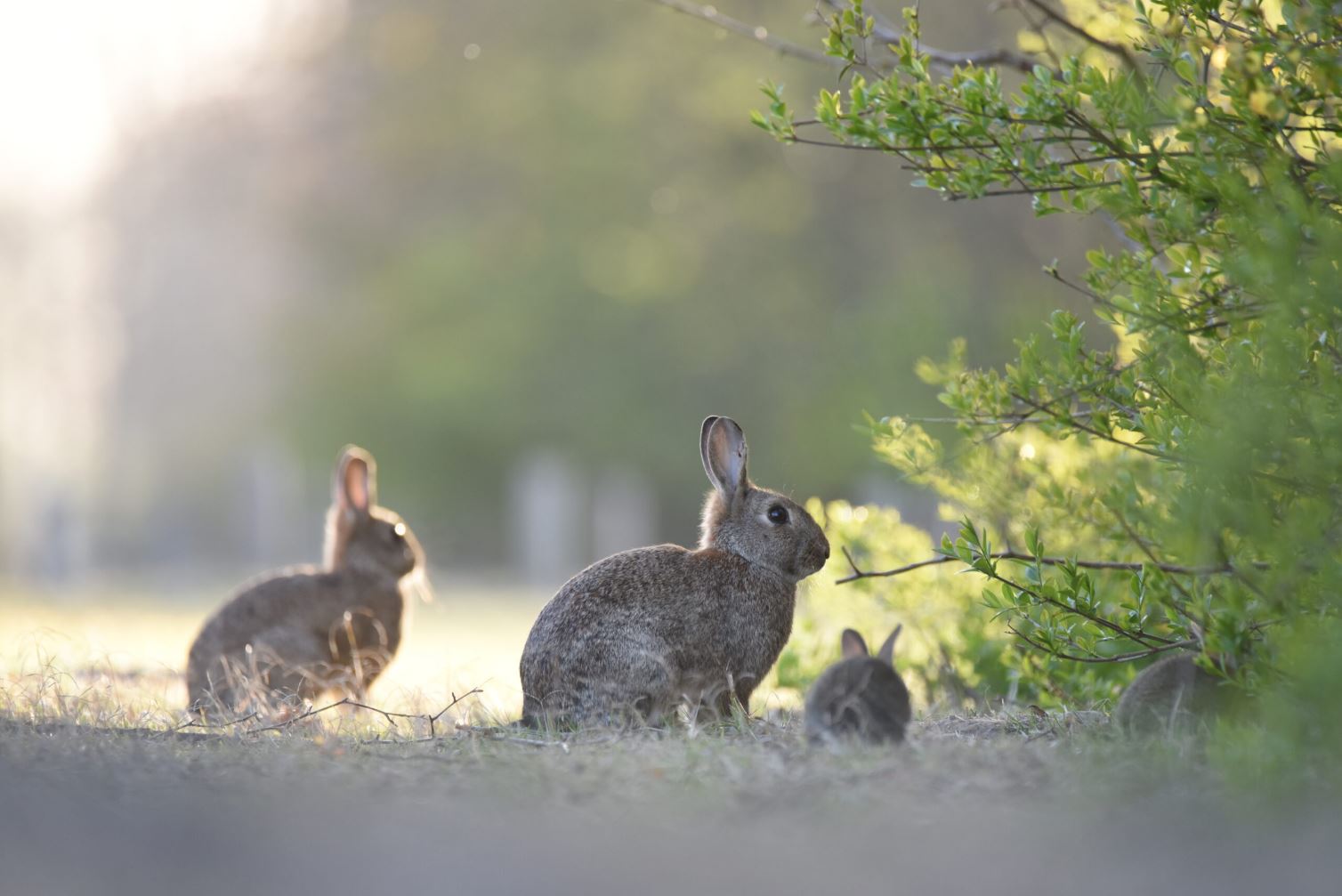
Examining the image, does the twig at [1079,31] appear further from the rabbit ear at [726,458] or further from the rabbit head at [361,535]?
the rabbit head at [361,535]

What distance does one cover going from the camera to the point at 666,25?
91.9 ft

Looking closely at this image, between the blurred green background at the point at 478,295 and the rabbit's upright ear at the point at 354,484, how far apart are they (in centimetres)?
1495

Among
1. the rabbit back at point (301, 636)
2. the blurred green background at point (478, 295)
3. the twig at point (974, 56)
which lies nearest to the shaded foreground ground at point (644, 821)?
the rabbit back at point (301, 636)

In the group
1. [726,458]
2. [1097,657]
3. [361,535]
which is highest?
[726,458]

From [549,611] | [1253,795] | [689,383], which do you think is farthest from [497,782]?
[689,383]

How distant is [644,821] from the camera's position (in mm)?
4320

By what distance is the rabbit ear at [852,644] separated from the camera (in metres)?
6.30

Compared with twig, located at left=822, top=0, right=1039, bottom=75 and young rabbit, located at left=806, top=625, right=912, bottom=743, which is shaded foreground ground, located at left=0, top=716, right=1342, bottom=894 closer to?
young rabbit, located at left=806, top=625, right=912, bottom=743

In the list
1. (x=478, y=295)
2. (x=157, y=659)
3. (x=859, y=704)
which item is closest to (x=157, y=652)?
(x=157, y=659)

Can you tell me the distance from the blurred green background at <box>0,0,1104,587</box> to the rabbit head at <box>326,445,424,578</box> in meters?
15.0

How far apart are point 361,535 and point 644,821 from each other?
212 inches

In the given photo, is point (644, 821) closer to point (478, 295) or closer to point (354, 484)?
point (354, 484)

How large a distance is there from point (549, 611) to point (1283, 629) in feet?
9.84

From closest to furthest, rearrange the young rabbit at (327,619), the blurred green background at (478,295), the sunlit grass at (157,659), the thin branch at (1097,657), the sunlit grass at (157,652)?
the thin branch at (1097,657) < the sunlit grass at (157,659) < the sunlit grass at (157,652) < the young rabbit at (327,619) < the blurred green background at (478,295)
